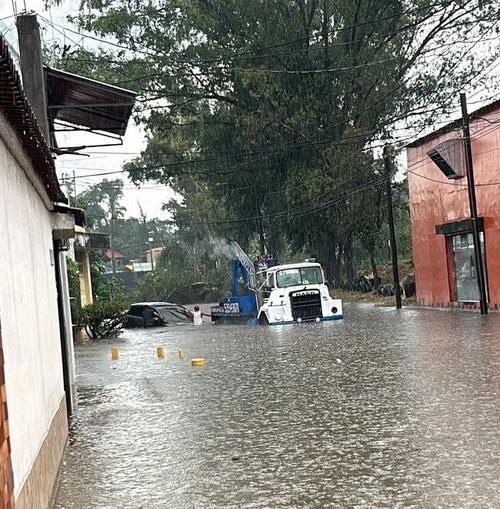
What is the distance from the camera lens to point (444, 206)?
31.2 metres

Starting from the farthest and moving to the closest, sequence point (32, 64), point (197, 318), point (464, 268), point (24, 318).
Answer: point (197, 318) < point (464, 268) < point (32, 64) < point (24, 318)

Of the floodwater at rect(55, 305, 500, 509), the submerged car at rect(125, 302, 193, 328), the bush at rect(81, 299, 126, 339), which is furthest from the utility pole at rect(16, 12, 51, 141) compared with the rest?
the submerged car at rect(125, 302, 193, 328)

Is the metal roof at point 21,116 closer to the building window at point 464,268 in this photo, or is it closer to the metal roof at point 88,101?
the metal roof at point 88,101

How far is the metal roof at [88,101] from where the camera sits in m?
14.8

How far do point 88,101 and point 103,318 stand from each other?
47.3ft

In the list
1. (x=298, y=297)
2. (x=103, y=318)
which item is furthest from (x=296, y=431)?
(x=298, y=297)

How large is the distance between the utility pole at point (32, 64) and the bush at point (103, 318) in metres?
16.0

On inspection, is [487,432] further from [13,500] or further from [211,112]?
[211,112]

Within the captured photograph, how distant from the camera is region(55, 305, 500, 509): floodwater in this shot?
708cm

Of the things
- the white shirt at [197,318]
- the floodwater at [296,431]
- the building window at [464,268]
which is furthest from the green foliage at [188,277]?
the floodwater at [296,431]

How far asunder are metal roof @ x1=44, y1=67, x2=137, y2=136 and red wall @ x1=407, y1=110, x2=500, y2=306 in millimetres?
13703

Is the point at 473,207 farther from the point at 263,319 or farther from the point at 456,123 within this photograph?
the point at 263,319

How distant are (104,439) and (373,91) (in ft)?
118

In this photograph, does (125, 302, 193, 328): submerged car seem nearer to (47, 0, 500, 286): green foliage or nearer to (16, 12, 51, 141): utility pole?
(47, 0, 500, 286): green foliage
